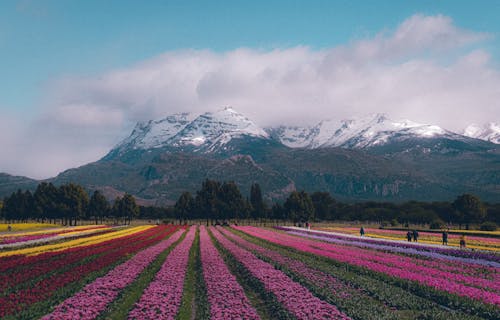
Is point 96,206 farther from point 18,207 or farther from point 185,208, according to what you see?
point 185,208

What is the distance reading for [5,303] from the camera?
1866 cm

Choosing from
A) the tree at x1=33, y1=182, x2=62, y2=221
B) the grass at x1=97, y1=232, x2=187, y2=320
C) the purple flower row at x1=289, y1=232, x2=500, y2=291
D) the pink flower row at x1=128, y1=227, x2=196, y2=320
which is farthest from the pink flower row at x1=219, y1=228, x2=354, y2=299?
the tree at x1=33, y1=182, x2=62, y2=221

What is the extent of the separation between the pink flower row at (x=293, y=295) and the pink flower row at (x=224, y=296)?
1749 mm

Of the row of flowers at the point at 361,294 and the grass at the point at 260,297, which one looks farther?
the grass at the point at 260,297

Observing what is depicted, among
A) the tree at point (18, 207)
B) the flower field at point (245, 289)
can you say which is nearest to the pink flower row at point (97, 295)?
the flower field at point (245, 289)

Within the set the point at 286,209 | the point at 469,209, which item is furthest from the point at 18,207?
the point at 469,209

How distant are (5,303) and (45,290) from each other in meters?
2.89

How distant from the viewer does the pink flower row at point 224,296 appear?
59.0ft

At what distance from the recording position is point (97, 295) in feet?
68.4

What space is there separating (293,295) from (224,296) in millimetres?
3568

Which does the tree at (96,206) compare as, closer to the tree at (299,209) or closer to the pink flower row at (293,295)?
the tree at (299,209)

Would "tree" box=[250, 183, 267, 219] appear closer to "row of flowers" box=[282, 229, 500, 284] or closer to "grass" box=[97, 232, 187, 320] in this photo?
"row of flowers" box=[282, 229, 500, 284]

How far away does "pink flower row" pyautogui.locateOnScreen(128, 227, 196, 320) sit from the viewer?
1777 centimetres

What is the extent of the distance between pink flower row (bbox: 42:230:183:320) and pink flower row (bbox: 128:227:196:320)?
5.16 feet
